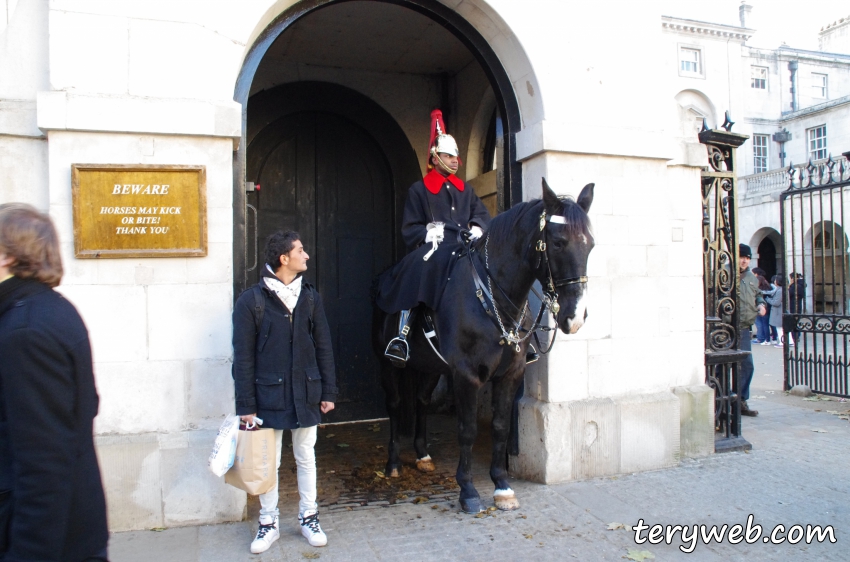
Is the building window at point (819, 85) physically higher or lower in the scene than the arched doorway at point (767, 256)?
higher

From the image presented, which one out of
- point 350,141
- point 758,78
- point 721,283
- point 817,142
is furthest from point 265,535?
point 758,78

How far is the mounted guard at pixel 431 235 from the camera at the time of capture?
4.89 meters

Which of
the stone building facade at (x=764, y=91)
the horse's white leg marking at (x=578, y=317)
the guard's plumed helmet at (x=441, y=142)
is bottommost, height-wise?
the horse's white leg marking at (x=578, y=317)

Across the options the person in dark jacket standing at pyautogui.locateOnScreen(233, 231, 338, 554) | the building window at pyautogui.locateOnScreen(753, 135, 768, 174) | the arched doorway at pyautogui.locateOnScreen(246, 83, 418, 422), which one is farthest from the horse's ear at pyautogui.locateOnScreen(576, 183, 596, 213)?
the building window at pyautogui.locateOnScreen(753, 135, 768, 174)

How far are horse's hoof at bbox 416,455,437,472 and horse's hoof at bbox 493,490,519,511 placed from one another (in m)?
1.08

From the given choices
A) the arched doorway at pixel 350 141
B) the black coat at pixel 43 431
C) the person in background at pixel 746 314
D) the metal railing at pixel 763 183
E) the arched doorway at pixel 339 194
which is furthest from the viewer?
the metal railing at pixel 763 183

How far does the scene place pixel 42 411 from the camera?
6.19 ft

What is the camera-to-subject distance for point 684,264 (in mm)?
5840

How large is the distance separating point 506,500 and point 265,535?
1.72 metres

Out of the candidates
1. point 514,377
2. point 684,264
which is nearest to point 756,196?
point 684,264

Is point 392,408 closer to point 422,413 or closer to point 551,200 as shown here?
point 422,413

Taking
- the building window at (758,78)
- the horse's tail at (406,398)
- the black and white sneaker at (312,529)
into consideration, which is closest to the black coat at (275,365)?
the black and white sneaker at (312,529)

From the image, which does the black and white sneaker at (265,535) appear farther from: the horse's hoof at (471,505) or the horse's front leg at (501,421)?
the horse's front leg at (501,421)

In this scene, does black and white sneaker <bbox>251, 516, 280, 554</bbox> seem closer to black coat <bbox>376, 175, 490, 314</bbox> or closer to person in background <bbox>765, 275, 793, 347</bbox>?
black coat <bbox>376, 175, 490, 314</bbox>
